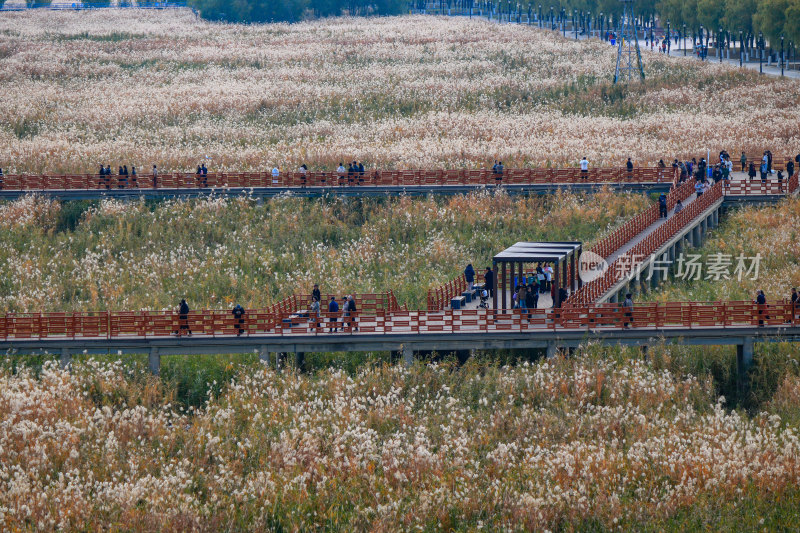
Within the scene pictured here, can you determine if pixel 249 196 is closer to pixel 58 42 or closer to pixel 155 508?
pixel 155 508

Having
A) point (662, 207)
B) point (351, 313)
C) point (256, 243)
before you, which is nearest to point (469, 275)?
point (351, 313)

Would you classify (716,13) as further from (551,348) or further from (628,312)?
(551,348)

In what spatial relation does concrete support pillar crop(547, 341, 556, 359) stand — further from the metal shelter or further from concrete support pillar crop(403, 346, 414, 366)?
concrete support pillar crop(403, 346, 414, 366)

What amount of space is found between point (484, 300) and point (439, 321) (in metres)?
2.00

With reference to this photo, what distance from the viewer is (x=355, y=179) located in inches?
1966

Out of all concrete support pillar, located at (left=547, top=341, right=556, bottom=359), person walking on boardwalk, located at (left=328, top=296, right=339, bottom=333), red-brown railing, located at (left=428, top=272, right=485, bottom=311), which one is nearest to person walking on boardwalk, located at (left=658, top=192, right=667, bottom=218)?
red-brown railing, located at (left=428, top=272, right=485, bottom=311)

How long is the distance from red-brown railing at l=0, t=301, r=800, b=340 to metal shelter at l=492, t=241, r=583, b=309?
2.44ft

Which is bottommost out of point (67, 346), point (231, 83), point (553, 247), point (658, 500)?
point (658, 500)

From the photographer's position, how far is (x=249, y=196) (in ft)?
162

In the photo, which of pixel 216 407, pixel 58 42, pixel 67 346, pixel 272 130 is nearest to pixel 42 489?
pixel 216 407

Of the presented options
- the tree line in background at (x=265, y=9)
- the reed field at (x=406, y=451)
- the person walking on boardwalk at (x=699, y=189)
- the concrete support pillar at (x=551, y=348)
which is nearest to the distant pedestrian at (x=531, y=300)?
the concrete support pillar at (x=551, y=348)

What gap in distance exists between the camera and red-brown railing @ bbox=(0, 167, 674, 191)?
49906mm

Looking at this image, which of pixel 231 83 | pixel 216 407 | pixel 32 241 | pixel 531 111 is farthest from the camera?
pixel 231 83

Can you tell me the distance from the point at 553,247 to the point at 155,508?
47.8ft
